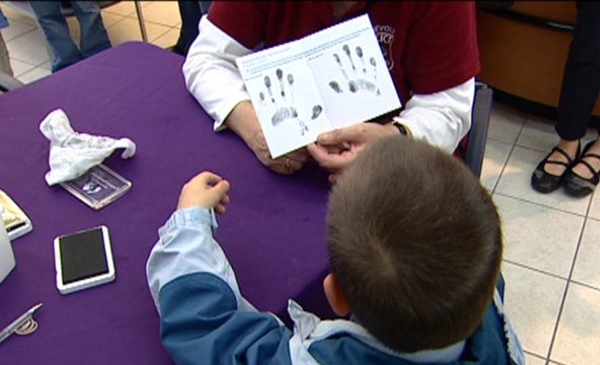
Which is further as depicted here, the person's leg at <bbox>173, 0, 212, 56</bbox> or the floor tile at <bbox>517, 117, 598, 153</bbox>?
the person's leg at <bbox>173, 0, 212, 56</bbox>

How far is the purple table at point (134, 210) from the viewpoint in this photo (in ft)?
2.27

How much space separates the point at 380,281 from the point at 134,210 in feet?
1.39

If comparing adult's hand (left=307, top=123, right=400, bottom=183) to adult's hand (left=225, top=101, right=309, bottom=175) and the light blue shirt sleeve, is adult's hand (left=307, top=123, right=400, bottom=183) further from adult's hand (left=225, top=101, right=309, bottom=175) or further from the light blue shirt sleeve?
the light blue shirt sleeve

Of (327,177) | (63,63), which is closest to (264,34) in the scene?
(327,177)

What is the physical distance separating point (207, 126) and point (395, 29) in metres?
0.36

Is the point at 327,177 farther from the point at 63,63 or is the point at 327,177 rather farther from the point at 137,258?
the point at 63,63

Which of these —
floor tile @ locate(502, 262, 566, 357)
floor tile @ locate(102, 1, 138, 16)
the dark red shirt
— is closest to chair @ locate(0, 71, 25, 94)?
the dark red shirt

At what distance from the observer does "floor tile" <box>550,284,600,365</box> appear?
4.71 feet

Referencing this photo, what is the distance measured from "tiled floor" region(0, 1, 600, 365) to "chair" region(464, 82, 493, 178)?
0.51 m

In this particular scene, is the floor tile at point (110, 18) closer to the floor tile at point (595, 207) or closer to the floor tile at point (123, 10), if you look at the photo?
the floor tile at point (123, 10)

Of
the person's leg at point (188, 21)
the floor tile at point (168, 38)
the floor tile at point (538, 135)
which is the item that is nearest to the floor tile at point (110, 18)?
the floor tile at point (168, 38)

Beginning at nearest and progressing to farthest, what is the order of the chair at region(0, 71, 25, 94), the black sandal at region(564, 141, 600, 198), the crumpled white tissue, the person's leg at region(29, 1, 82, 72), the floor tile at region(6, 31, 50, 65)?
the crumpled white tissue < the chair at region(0, 71, 25, 94) < the black sandal at region(564, 141, 600, 198) < the person's leg at region(29, 1, 82, 72) < the floor tile at region(6, 31, 50, 65)

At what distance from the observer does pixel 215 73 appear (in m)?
1.10

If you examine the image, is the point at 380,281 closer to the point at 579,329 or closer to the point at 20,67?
the point at 579,329
